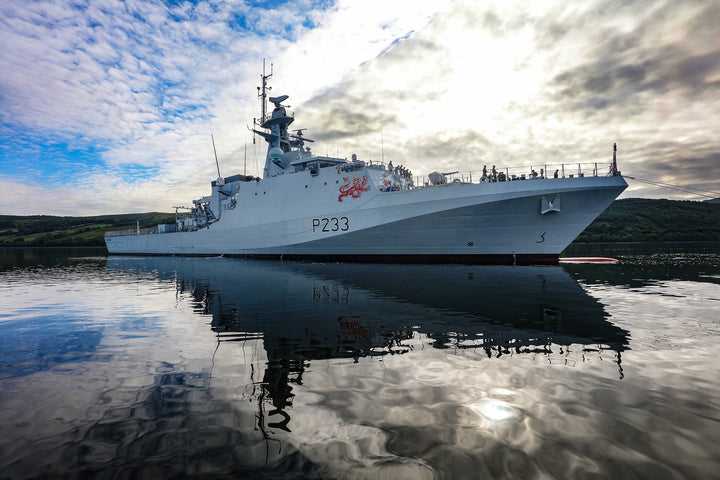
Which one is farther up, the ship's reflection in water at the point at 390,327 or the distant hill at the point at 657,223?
the distant hill at the point at 657,223

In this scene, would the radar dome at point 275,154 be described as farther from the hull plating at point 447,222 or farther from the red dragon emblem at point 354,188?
the red dragon emblem at point 354,188

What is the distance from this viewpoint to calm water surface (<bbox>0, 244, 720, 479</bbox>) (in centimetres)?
309

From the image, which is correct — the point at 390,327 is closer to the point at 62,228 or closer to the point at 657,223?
the point at 657,223

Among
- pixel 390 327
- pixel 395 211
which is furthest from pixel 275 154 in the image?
pixel 390 327

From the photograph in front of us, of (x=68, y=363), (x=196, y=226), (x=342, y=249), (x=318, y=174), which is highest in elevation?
(x=318, y=174)

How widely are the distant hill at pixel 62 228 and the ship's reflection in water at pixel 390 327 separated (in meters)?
116

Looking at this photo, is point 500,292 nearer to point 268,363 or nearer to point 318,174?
point 268,363

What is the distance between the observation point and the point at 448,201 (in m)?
21.0

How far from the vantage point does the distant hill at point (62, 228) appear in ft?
336

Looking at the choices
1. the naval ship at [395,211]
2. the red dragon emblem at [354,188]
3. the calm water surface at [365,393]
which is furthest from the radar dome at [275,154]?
the calm water surface at [365,393]

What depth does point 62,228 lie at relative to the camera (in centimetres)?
12325

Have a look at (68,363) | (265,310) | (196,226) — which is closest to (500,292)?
(265,310)

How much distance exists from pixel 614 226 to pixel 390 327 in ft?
389

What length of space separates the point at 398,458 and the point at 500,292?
34.2ft
